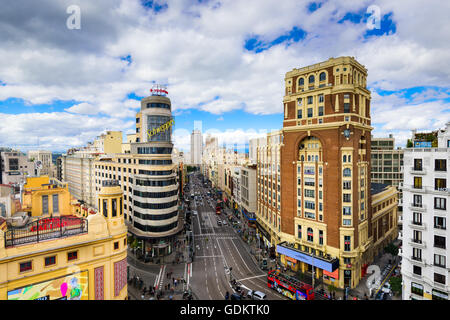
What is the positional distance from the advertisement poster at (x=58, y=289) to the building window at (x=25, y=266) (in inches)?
51.4

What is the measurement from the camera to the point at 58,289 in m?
19.5

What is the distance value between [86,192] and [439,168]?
8013cm

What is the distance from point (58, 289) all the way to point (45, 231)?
4913mm

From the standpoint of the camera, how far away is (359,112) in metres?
41.1

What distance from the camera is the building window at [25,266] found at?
1845cm

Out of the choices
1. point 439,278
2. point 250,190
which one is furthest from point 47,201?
point 250,190

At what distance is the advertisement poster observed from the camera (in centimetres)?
1825

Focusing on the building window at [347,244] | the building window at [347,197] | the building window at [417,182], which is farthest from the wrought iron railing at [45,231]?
the building window at [417,182]

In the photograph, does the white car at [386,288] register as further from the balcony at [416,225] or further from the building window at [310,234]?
the balcony at [416,225]

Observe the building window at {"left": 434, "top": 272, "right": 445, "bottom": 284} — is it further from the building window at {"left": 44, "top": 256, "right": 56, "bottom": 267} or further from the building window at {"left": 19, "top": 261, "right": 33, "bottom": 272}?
the building window at {"left": 19, "top": 261, "right": 33, "bottom": 272}

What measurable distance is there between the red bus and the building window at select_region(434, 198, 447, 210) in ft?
60.9

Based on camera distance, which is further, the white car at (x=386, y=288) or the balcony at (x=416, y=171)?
the white car at (x=386, y=288)
